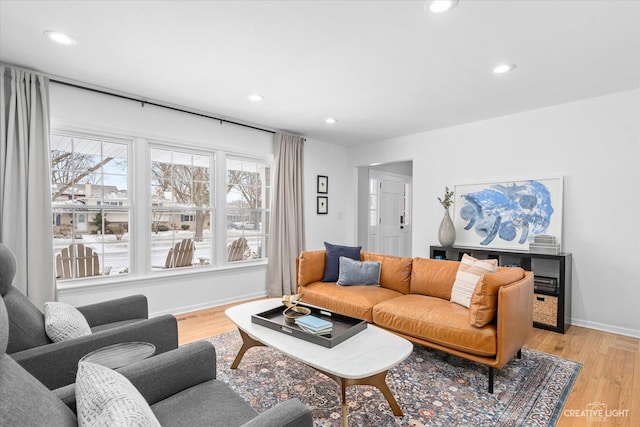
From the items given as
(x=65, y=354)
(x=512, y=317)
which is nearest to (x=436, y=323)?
(x=512, y=317)

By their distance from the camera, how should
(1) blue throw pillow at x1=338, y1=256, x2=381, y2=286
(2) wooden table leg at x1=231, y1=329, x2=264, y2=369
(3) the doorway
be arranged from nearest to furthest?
(2) wooden table leg at x1=231, y1=329, x2=264, y2=369
(1) blue throw pillow at x1=338, y1=256, x2=381, y2=286
(3) the doorway

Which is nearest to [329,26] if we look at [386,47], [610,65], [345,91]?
[386,47]

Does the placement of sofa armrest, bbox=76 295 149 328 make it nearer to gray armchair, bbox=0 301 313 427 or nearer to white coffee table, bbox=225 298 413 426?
white coffee table, bbox=225 298 413 426

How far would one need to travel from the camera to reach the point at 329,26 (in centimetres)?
216

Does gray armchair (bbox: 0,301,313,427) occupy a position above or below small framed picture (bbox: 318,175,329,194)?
below

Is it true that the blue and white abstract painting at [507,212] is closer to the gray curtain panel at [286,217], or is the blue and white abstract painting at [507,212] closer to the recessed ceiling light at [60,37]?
the gray curtain panel at [286,217]

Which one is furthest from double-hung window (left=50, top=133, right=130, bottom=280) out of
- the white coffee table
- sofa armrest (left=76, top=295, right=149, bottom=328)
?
the white coffee table

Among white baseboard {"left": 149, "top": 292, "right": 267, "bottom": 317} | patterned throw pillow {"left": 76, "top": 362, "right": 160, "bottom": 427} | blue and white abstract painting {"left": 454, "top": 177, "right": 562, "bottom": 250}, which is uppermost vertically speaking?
blue and white abstract painting {"left": 454, "top": 177, "right": 562, "bottom": 250}

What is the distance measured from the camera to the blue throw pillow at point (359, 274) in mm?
3494

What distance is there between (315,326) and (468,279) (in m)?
1.47

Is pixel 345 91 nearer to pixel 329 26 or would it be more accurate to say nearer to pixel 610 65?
pixel 329 26

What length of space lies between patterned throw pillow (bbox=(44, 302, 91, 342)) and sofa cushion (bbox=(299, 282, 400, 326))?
6.55ft

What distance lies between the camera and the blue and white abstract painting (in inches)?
145

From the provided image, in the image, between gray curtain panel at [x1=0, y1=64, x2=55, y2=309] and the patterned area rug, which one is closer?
the patterned area rug
